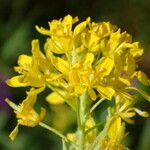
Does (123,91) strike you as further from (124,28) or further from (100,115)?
(124,28)

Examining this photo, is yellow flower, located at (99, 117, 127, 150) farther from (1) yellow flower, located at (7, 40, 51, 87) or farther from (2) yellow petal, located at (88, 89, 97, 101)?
(1) yellow flower, located at (7, 40, 51, 87)

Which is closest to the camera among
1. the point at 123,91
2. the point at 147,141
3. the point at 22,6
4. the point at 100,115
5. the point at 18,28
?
the point at 123,91

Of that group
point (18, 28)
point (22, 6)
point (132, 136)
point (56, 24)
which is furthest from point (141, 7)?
point (56, 24)

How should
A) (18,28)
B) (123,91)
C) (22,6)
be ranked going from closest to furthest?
(123,91) < (18,28) < (22,6)

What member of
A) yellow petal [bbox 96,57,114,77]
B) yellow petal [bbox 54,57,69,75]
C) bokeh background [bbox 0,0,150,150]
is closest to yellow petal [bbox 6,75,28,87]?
yellow petal [bbox 54,57,69,75]

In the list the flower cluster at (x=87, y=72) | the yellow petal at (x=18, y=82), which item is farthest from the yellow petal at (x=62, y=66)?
the yellow petal at (x=18, y=82)

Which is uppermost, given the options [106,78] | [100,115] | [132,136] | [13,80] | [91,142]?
[13,80]

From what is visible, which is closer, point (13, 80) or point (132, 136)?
point (13, 80)
